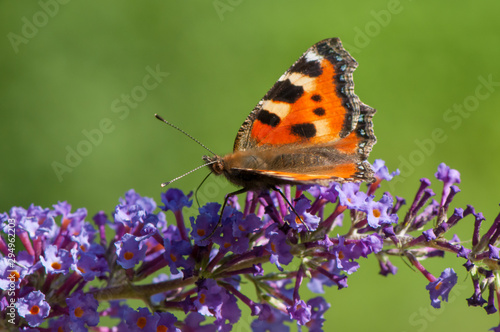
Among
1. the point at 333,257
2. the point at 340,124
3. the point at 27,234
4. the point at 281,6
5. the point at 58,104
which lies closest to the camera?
the point at 333,257

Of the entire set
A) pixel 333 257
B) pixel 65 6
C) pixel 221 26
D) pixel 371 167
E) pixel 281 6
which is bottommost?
pixel 333 257

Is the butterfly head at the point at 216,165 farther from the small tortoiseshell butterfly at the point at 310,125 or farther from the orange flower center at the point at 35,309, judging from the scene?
the orange flower center at the point at 35,309

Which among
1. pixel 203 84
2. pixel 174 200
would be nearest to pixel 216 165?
pixel 174 200

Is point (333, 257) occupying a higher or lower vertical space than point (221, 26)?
lower

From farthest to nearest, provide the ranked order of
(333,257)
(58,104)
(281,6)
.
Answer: (281,6) < (58,104) < (333,257)

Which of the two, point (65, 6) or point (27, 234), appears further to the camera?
point (65, 6)

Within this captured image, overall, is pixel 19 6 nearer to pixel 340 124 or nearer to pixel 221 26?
pixel 221 26

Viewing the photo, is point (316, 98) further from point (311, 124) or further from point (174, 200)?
point (174, 200)

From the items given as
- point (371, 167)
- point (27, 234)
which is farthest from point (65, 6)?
point (371, 167)
